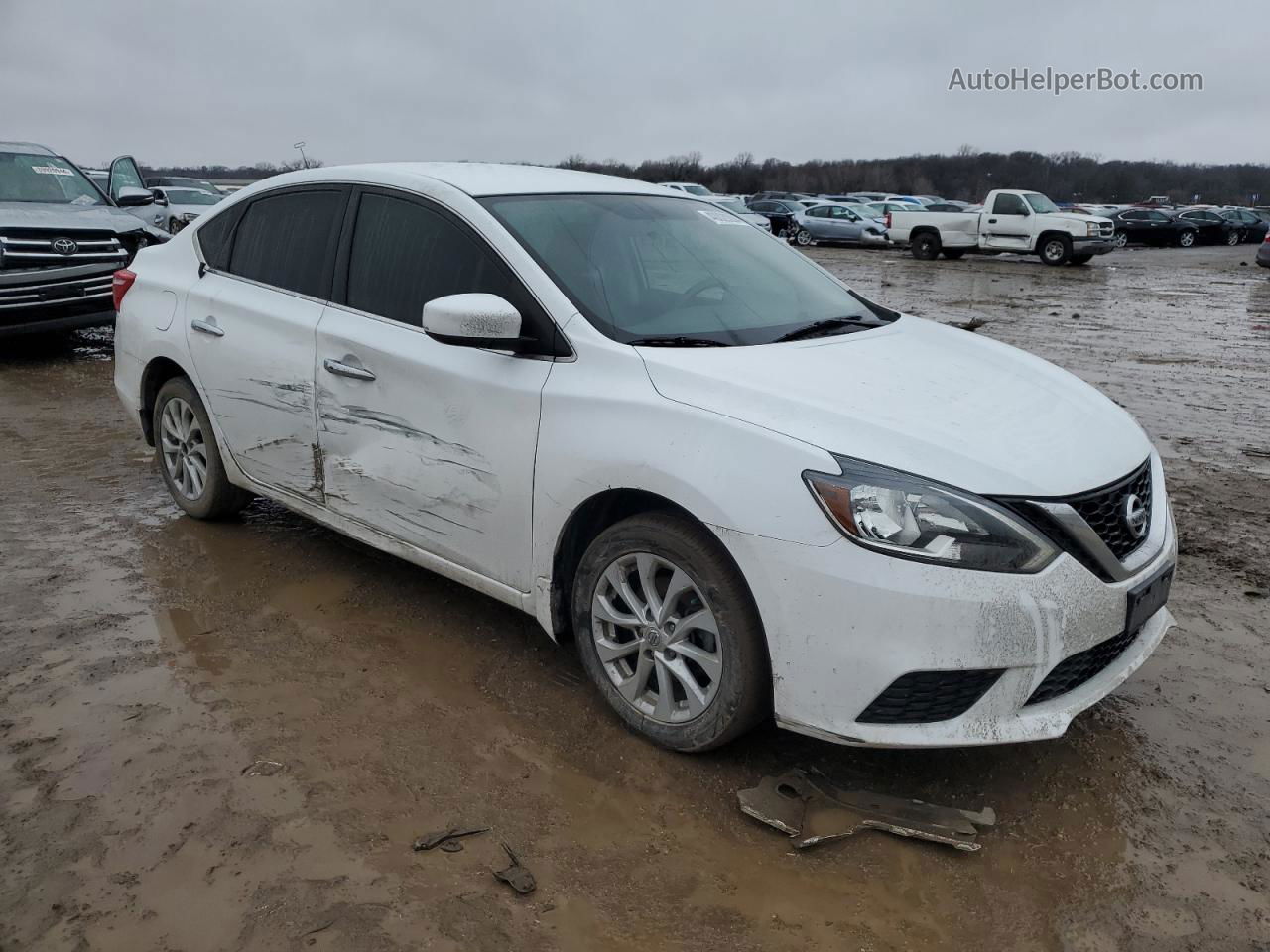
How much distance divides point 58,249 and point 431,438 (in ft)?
24.6

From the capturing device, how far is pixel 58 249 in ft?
30.4

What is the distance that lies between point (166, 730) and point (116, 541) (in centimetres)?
197

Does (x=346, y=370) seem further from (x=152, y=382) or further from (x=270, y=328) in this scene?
(x=152, y=382)

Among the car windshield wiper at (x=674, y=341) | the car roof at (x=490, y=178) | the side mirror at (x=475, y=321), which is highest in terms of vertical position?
the car roof at (x=490, y=178)

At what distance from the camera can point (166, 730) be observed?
3.21 meters

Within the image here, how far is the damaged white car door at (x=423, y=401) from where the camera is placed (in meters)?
3.34

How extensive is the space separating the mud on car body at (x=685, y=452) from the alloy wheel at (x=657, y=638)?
0.03ft

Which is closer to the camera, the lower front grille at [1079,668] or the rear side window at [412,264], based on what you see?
the lower front grille at [1079,668]

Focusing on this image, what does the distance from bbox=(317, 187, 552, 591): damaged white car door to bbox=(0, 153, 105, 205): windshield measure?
25.6ft

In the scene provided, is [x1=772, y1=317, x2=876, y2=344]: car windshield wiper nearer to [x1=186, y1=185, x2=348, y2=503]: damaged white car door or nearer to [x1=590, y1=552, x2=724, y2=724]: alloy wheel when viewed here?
[x1=590, y1=552, x2=724, y2=724]: alloy wheel

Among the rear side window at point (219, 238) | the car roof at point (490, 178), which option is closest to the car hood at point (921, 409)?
the car roof at point (490, 178)

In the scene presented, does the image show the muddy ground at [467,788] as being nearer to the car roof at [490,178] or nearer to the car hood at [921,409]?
the car hood at [921,409]

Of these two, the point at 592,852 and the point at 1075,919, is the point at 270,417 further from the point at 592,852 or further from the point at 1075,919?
the point at 1075,919

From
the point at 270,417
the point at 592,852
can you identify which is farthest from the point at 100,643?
the point at 592,852
